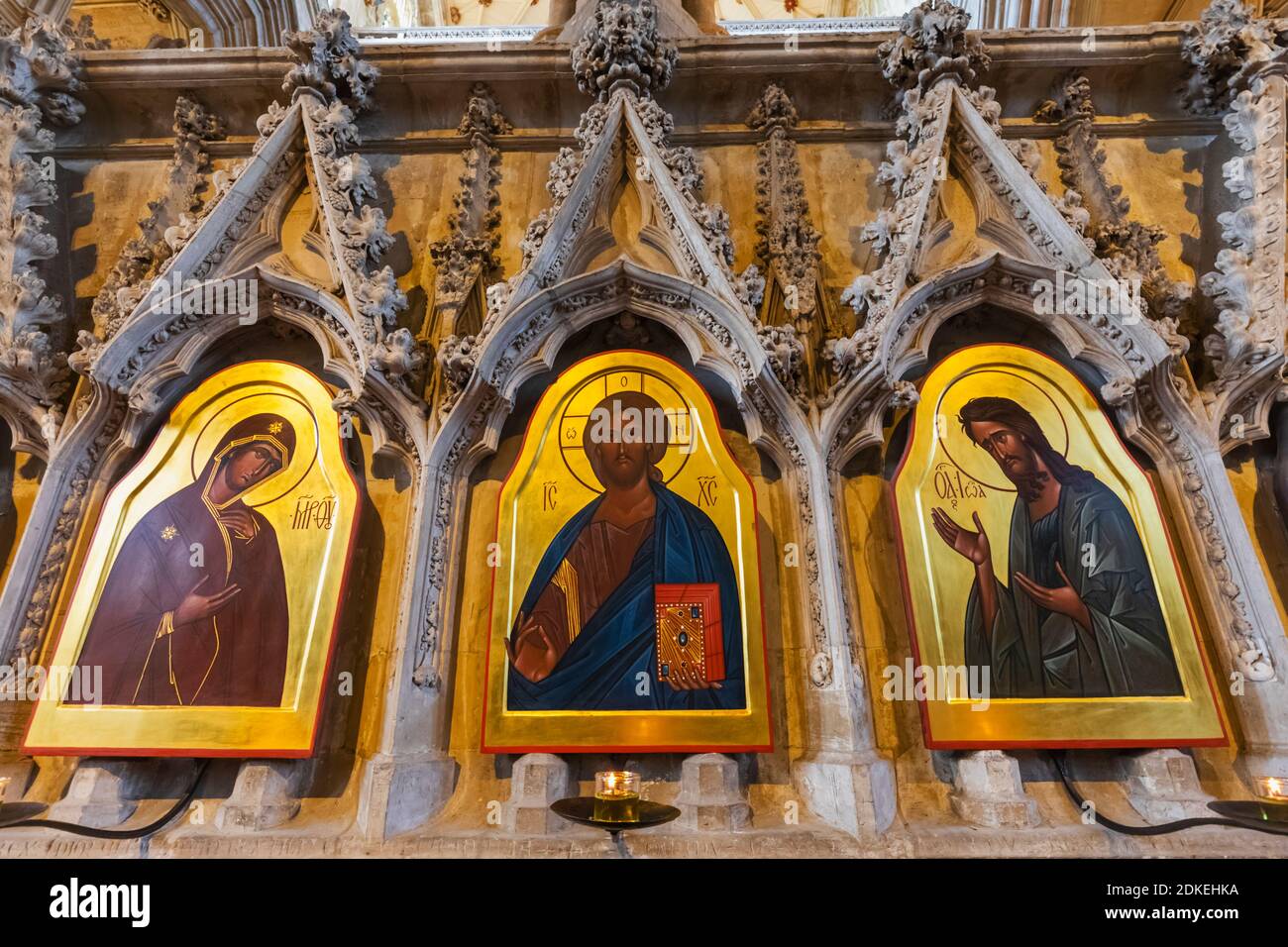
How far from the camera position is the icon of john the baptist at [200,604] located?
3.64m

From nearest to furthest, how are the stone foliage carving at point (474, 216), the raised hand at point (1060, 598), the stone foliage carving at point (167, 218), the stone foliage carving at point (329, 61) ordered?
1. the raised hand at point (1060, 598)
2. the stone foliage carving at point (167, 218)
3. the stone foliage carving at point (474, 216)
4. the stone foliage carving at point (329, 61)

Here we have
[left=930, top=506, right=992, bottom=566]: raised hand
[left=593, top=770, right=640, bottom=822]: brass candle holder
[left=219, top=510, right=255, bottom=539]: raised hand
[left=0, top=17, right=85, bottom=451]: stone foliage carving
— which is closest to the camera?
[left=593, top=770, right=640, bottom=822]: brass candle holder

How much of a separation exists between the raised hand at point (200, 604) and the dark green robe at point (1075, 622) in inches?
171

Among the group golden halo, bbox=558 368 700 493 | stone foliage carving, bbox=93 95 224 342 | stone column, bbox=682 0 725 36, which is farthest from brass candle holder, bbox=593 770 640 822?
stone column, bbox=682 0 725 36

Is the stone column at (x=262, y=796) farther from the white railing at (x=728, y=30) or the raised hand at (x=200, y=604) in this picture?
the white railing at (x=728, y=30)

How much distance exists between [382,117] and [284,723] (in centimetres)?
480

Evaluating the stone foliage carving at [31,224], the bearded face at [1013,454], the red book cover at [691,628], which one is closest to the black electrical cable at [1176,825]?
the bearded face at [1013,454]

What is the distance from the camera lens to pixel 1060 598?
Result: 3.81 meters

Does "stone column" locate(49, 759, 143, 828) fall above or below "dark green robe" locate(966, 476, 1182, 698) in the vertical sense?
below

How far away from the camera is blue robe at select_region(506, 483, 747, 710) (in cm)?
361

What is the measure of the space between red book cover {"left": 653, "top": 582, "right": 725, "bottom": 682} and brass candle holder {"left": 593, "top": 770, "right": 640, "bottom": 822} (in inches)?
32.9

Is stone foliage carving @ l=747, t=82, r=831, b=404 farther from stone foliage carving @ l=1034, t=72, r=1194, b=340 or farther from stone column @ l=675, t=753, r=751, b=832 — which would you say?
stone column @ l=675, t=753, r=751, b=832

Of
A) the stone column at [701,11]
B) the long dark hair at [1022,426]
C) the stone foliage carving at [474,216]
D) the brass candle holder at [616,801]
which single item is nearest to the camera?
the brass candle holder at [616,801]
